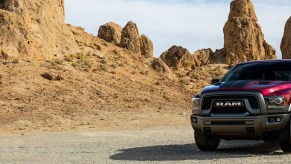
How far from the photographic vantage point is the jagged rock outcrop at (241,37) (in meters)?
62.3

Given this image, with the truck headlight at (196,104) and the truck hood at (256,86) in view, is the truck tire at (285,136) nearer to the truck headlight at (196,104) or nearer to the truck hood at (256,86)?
the truck hood at (256,86)

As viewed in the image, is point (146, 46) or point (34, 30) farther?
point (146, 46)

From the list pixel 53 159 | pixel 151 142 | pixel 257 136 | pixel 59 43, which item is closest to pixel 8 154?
pixel 53 159

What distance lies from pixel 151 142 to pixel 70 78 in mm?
18865

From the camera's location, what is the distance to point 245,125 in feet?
34.8

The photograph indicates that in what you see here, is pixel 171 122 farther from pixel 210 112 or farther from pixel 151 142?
pixel 210 112

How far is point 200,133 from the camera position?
11750mm

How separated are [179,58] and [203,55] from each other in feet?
23.9

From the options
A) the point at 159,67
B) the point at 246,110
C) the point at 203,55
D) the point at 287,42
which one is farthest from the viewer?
the point at 203,55

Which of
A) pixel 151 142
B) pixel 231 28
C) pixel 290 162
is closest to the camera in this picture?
pixel 290 162

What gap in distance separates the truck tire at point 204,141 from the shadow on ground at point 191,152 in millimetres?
155

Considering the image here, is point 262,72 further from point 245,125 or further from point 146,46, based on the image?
point 146,46

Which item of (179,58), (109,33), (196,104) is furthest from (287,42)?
(196,104)

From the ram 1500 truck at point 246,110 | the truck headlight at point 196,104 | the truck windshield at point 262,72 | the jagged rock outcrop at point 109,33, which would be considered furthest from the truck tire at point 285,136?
the jagged rock outcrop at point 109,33
